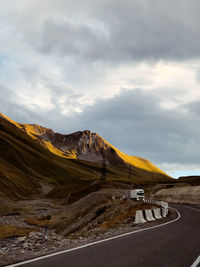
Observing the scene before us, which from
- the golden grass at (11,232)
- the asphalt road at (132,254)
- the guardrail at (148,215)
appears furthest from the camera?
the golden grass at (11,232)

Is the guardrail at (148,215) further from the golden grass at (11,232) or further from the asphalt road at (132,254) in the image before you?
the golden grass at (11,232)

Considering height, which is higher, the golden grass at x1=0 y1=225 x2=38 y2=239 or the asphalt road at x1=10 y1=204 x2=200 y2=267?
the asphalt road at x1=10 y1=204 x2=200 y2=267

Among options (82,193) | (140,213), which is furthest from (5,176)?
(140,213)

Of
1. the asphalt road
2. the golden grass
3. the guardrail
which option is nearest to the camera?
the asphalt road

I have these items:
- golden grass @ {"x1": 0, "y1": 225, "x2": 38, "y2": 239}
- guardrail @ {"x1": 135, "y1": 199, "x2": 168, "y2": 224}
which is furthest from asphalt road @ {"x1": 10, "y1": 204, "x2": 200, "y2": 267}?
golden grass @ {"x1": 0, "y1": 225, "x2": 38, "y2": 239}

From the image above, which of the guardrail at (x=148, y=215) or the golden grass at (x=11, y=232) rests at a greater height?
the guardrail at (x=148, y=215)

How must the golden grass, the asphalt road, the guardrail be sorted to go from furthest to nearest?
the golden grass < the guardrail < the asphalt road

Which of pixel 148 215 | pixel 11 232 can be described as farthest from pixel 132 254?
pixel 11 232

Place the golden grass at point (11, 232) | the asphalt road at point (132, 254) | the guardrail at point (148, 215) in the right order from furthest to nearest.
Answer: the golden grass at point (11, 232)
the guardrail at point (148, 215)
the asphalt road at point (132, 254)

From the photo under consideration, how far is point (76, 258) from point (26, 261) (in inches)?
59.5

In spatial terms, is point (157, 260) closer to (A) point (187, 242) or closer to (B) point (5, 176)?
(A) point (187, 242)

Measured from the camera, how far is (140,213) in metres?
→ 22.3

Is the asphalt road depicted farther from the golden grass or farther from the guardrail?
the golden grass

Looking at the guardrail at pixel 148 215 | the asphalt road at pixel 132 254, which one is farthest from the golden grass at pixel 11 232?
the asphalt road at pixel 132 254
